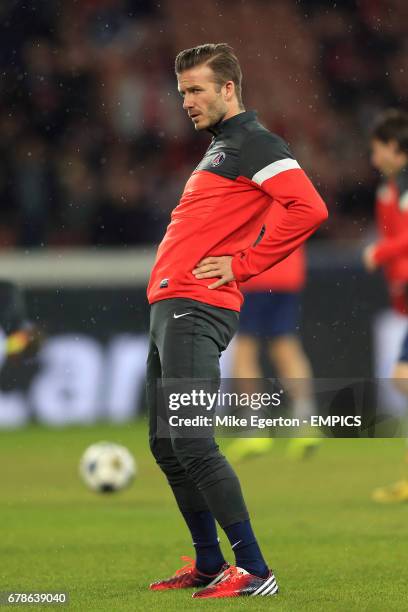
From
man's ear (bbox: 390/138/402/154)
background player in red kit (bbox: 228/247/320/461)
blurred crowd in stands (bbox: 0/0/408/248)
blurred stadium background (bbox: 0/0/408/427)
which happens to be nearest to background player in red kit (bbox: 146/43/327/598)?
man's ear (bbox: 390/138/402/154)

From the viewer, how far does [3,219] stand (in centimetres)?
1217

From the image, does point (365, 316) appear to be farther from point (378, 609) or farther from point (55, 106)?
point (378, 609)

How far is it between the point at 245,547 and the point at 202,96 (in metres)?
1.38

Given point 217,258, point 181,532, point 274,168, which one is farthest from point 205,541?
point 181,532

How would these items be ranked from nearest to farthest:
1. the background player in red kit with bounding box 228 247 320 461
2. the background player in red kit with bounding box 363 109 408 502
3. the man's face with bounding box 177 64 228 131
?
1. the man's face with bounding box 177 64 228 131
2. the background player in red kit with bounding box 363 109 408 502
3. the background player in red kit with bounding box 228 247 320 461

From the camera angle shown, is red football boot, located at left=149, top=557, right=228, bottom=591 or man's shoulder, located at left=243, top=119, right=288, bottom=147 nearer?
man's shoulder, located at left=243, top=119, right=288, bottom=147

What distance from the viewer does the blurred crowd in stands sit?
1221 centimetres

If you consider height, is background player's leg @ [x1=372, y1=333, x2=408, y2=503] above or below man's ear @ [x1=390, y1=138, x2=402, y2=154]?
below

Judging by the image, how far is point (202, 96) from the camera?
13.5 feet

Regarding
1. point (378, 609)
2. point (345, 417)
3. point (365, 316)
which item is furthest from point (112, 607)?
point (365, 316)

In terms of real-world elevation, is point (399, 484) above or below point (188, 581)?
above

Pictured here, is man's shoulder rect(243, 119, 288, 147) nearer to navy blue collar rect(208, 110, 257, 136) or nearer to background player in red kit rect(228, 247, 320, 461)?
navy blue collar rect(208, 110, 257, 136)

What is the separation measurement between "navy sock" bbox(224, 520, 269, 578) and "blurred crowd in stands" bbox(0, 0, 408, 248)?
8125mm

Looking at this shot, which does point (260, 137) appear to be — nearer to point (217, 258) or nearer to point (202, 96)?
point (202, 96)
